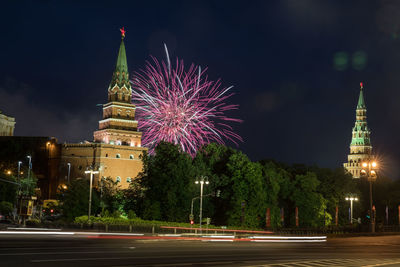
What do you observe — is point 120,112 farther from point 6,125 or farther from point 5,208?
point 6,125

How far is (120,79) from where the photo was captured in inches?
5182

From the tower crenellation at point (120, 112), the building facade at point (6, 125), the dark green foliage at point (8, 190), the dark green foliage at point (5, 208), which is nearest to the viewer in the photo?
the dark green foliage at point (5, 208)

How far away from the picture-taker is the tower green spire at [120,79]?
131 m

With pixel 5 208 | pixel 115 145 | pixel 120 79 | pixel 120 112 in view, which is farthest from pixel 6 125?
pixel 5 208

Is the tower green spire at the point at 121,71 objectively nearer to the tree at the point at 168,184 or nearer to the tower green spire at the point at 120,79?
the tower green spire at the point at 120,79

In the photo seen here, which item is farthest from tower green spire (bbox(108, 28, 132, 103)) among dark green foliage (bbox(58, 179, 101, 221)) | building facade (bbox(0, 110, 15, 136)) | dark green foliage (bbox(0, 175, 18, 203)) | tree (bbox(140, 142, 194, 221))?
tree (bbox(140, 142, 194, 221))

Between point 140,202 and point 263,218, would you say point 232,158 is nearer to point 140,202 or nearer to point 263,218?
point 263,218

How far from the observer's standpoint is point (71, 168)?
419 ft

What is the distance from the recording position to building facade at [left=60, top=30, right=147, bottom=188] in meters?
126

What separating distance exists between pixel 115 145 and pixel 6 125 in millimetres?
61353

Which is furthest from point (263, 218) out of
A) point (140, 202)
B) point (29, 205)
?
point (29, 205)

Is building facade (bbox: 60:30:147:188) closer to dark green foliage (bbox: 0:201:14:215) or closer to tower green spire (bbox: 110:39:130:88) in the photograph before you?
tower green spire (bbox: 110:39:130:88)

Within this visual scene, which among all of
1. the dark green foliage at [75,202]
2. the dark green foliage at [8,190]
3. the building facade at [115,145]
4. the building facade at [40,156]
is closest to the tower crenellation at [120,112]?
the building facade at [115,145]

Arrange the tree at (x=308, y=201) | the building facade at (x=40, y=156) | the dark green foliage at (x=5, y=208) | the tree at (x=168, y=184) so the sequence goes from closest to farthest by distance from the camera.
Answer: the tree at (x=168, y=184), the dark green foliage at (x=5, y=208), the tree at (x=308, y=201), the building facade at (x=40, y=156)
